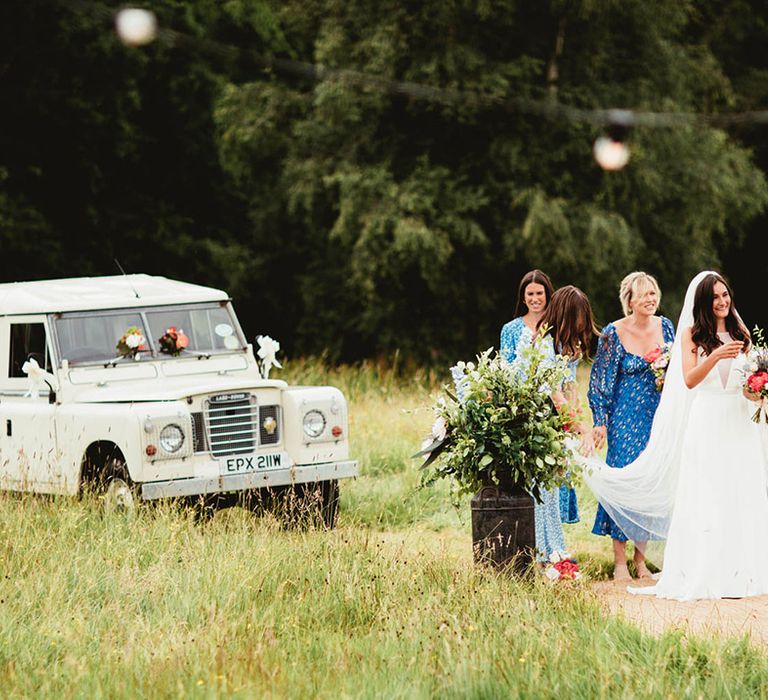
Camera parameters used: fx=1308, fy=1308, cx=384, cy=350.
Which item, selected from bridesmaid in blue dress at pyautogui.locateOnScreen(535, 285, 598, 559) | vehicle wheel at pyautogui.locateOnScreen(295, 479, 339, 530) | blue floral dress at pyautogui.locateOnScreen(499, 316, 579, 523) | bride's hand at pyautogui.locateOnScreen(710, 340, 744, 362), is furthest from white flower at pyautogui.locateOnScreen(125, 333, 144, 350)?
bride's hand at pyautogui.locateOnScreen(710, 340, 744, 362)

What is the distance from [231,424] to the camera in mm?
9922

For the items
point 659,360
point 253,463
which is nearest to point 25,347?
point 253,463

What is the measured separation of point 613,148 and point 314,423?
1610cm

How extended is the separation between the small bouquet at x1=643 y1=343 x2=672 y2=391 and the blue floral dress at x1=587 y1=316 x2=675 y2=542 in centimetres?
7

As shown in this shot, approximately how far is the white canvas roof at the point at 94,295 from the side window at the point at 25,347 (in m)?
0.13

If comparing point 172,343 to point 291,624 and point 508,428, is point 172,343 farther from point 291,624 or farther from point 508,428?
point 291,624

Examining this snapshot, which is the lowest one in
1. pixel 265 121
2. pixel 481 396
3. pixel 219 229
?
pixel 481 396

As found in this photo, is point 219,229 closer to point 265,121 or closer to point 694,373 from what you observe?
point 265,121

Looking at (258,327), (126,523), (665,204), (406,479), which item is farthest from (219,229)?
(126,523)

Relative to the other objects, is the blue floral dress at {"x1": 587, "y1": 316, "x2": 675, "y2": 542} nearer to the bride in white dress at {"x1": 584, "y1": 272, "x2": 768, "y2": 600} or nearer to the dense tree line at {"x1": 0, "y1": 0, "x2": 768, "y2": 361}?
the bride in white dress at {"x1": 584, "y1": 272, "x2": 768, "y2": 600}

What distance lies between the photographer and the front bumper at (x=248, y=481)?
9383 mm

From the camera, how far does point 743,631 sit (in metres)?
6.44

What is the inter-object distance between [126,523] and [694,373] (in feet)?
12.7

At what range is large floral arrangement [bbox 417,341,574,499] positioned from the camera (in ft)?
24.6
